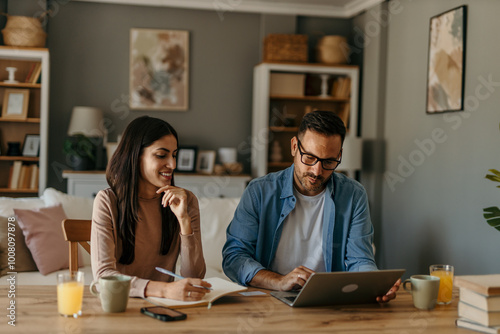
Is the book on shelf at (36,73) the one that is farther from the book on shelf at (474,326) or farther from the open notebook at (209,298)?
the book on shelf at (474,326)

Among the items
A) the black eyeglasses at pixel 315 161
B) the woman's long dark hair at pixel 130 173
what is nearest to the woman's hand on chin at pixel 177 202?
the woman's long dark hair at pixel 130 173

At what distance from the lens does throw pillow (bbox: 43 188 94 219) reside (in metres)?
3.46

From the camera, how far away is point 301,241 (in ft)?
7.01

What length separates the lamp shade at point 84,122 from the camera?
491 centimetres

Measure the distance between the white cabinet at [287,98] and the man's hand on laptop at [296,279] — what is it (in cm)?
330

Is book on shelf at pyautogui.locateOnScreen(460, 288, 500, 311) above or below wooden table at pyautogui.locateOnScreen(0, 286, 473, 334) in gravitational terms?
above

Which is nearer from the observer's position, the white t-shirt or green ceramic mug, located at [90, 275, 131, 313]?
green ceramic mug, located at [90, 275, 131, 313]

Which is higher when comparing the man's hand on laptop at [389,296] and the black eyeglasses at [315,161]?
the black eyeglasses at [315,161]

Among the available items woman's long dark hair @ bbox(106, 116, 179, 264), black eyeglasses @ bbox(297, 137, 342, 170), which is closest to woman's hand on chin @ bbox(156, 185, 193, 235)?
woman's long dark hair @ bbox(106, 116, 179, 264)

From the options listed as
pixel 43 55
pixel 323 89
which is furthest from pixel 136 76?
pixel 323 89

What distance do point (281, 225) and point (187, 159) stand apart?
319 cm

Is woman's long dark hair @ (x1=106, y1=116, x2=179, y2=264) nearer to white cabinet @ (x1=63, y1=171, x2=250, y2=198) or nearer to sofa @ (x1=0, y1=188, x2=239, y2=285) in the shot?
sofa @ (x1=0, y1=188, x2=239, y2=285)

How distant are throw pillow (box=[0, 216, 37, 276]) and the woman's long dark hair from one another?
4.99 feet

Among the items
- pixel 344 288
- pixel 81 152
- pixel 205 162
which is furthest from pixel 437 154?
pixel 81 152
